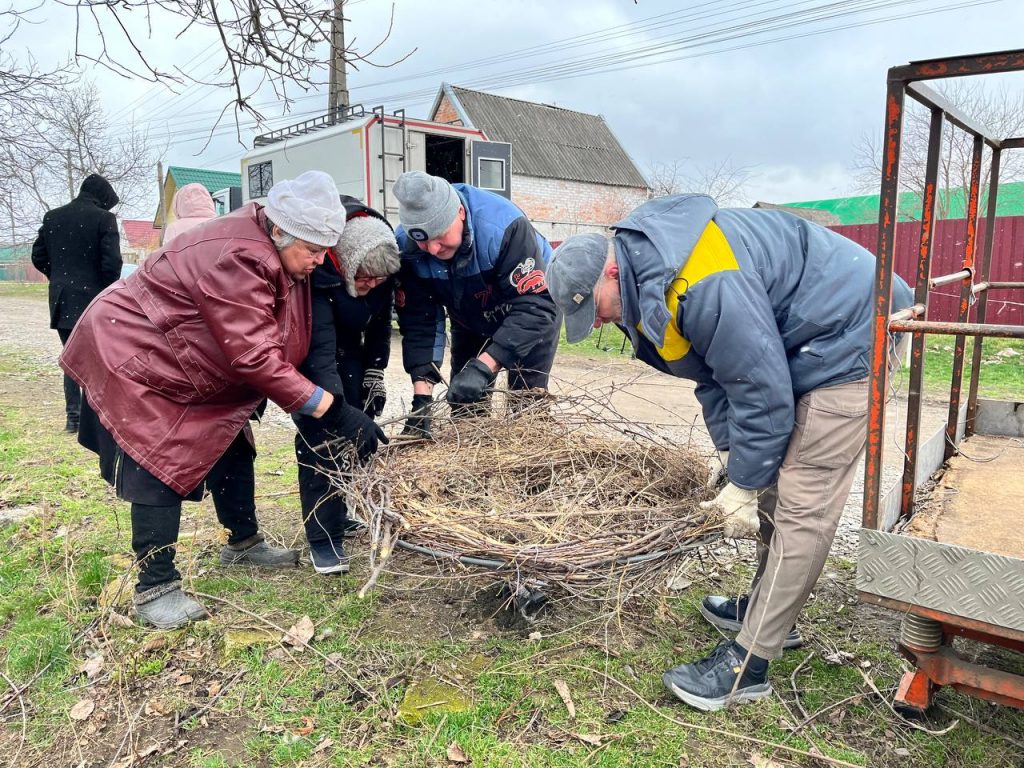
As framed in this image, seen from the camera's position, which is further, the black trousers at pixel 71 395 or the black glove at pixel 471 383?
the black trousers at pixel 71 395

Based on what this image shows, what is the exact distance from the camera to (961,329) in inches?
68.3

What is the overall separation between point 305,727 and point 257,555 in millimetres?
1286

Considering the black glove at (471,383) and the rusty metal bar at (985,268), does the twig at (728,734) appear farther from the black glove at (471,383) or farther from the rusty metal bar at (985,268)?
the rusty metal bar at (985,268)

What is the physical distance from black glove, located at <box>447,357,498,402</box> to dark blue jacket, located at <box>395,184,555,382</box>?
10cm

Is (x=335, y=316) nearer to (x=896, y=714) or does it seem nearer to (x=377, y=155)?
(x=896, y=714)

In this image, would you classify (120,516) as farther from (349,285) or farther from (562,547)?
(562,547)

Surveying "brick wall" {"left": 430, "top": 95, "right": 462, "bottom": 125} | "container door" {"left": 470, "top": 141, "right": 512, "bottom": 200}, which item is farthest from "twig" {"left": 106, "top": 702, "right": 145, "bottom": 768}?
"brick wall" {"left": 430, "top": 95, "right": 462, "bottom": 125}

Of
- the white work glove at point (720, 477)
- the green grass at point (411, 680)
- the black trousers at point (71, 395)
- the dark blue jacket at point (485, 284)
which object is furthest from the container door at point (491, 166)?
the white work glove at point (720, 477)

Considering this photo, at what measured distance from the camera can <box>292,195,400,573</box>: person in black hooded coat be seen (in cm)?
277

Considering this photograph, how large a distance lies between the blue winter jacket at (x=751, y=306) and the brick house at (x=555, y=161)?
21.5 meters

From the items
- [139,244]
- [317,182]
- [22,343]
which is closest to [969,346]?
[317,182]

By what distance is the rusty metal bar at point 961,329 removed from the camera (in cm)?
161

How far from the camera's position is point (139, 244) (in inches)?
1604

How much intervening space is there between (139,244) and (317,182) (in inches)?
1717
